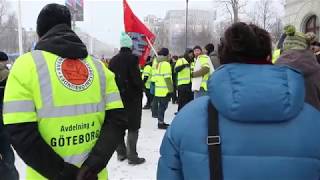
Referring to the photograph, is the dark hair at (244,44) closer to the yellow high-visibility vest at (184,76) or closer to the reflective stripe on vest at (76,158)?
the reflective stripe on vest at (76,158)

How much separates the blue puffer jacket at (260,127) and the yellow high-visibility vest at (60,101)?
94cm

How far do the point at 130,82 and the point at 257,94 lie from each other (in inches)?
194

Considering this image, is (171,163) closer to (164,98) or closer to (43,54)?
(43,54)

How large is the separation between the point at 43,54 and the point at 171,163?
1.08 m

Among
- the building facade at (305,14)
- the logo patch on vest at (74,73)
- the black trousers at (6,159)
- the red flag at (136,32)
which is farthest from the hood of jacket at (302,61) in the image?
the building facade at (305,14)

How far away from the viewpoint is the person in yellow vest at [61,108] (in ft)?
8.53

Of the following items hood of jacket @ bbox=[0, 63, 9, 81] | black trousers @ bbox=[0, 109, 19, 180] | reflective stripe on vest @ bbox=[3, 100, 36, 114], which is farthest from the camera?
hood of jacket @ bbox=[0, 63, 9, 81]

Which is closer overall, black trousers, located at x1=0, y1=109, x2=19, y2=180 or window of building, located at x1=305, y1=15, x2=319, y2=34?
black trousers, located at x1=0, y1=109, x2=19, y2=180

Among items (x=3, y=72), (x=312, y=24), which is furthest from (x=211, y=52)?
(x=312, y=24)

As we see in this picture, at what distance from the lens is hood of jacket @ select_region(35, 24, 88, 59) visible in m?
2.81

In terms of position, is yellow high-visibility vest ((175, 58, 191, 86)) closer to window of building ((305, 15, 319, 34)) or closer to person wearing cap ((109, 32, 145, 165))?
person wearing cap ((109, 32, 145, 165))

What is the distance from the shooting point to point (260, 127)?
2.01m

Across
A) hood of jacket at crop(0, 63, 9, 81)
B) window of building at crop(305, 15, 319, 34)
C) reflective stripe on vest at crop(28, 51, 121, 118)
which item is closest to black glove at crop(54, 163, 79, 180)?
reflective stripe on vest at crop(28, 51, 121, 118)

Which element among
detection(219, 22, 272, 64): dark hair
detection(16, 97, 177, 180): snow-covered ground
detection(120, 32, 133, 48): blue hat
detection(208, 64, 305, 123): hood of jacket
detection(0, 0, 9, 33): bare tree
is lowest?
detection(16, 97, 177, 180): snow-covered ground
